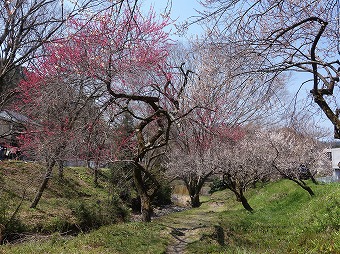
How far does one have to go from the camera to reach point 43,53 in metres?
12.1

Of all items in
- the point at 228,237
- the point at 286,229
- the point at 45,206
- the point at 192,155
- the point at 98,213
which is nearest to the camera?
the point at 228,237

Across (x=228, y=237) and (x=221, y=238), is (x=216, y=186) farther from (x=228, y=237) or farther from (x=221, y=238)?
(x=221, y=238)

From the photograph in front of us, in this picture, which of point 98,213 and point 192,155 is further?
point 192,155

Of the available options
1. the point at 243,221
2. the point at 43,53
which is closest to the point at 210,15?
the point at 243,221

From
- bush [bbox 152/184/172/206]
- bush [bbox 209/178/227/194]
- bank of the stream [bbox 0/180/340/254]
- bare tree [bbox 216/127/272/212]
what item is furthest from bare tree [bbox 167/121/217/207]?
bush [bbox 209/178/227/194]

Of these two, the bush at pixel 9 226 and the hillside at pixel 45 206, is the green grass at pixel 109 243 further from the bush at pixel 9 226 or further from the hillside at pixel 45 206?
the hillside at pixel 45 206

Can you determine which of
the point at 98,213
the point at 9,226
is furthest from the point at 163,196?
the point at 9,226

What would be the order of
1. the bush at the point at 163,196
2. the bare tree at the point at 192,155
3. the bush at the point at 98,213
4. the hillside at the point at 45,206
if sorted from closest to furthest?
the hillside at the point at 45,206, the bush at the point at 98,213, the bare tree at the point at 192,155, the bush at the point at 163,196

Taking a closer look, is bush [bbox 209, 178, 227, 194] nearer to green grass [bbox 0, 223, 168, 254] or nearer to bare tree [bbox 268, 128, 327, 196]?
bare tree [bbox 268, 128, 327, 196]

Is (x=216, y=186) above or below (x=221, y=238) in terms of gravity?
above

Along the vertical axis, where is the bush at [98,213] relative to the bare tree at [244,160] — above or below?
below

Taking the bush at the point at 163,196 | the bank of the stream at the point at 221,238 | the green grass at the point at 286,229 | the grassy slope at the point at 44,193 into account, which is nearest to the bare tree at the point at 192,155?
the bush at the point at 163,196

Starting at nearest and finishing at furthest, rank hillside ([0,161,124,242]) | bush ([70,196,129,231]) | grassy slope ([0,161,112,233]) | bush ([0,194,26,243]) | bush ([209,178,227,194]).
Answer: bush ([0,194,26,243]), hillside ([0,161,124,242]), grassy slope ([0,161,112,233]), bush ([70,196,129,231]), bush ([209,178,227,194])

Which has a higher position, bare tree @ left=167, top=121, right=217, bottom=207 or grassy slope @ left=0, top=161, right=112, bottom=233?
bare tree @ left=167, top=121, right=217, bottom=207
